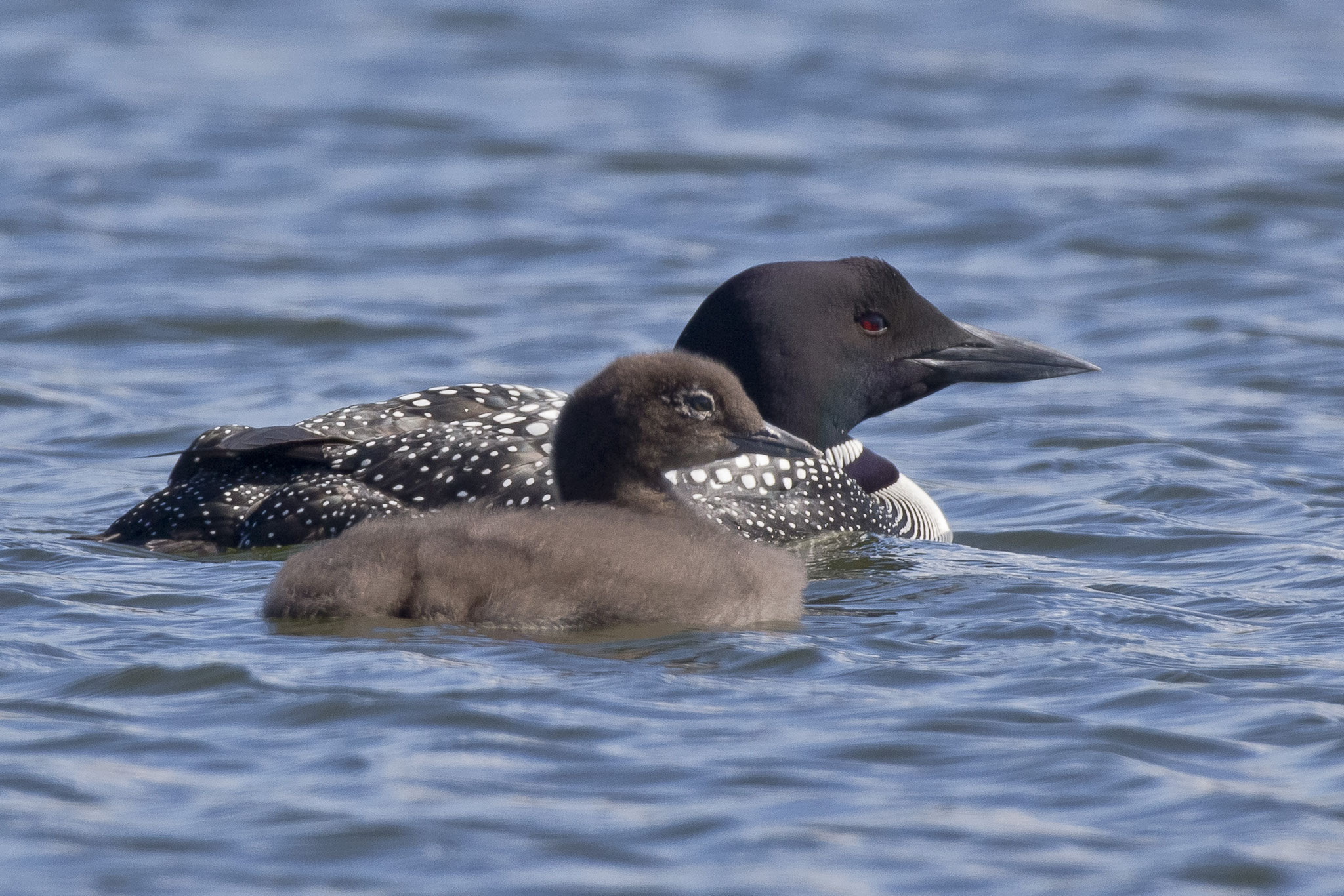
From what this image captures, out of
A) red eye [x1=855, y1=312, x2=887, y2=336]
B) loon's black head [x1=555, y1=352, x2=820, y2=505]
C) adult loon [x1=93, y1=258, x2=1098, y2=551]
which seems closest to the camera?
loon's black head [x1=555, y1=352, x2=820, y2=505]

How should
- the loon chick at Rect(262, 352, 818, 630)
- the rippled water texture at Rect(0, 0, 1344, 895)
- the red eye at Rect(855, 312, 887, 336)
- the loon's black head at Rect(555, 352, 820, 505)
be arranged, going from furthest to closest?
the red eye at Rect(855, 312, 887, 336)
the loon's black head at Rect(555, 352, 820, 505)
the loon chick at Rect(262, 352, 818, 630)
the rippled water texture at Rect(0, 0, 1344, 895)

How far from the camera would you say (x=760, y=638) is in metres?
4.44

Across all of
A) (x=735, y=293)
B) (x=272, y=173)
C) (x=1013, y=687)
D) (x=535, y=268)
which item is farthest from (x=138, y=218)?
(x=1013, y=687)

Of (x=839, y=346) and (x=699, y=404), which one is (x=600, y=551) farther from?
(x=839, y=346)

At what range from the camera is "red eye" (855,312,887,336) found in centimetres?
611

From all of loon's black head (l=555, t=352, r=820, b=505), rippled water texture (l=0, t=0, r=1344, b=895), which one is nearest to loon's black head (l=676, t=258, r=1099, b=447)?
rippled water texture (l=0, t=0, r=1344, b=895)

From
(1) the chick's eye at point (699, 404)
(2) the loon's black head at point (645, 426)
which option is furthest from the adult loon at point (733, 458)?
(1) the chick's eye at point (699, 404)

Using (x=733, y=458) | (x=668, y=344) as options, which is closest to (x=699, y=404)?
(x=733, y=458)

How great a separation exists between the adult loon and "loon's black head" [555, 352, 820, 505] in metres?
0.44

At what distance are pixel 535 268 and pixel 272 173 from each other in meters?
2.39

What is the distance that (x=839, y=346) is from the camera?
19.9 ft

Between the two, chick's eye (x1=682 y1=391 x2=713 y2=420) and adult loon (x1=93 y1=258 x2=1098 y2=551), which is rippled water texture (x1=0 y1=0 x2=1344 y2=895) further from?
chick's eye (x1=682 y1=391 x2=713 y2=420)

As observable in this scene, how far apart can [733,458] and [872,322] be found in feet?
2.52

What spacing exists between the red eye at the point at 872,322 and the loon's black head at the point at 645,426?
1268mm
